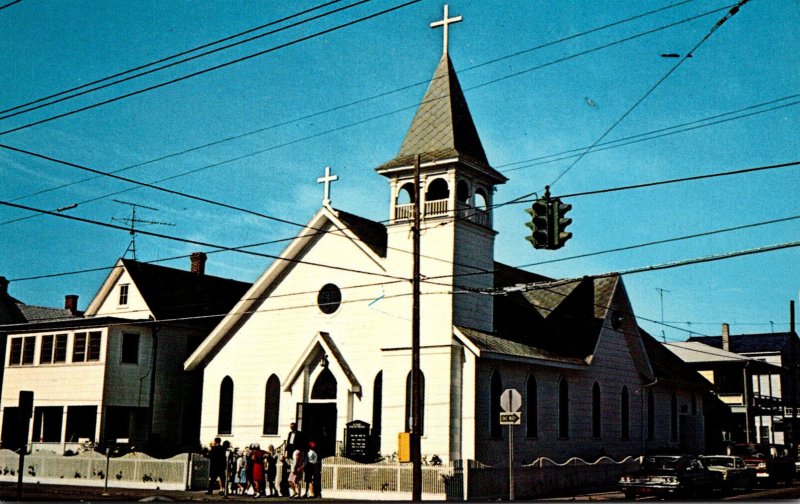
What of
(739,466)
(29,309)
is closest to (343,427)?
(739,466)

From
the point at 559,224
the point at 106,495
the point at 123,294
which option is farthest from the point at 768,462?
the point at 123,294

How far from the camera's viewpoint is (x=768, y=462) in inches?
1452

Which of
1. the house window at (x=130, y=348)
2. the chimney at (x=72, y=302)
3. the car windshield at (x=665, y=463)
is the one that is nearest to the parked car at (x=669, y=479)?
the car windshield at (x=665, y=463)

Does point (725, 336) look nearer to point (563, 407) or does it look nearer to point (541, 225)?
point (563, 407)

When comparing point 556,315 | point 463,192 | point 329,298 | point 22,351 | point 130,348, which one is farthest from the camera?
point 22,351

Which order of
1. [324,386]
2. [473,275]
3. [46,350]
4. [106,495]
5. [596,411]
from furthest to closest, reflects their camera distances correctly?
1. [46,350]
2. [596,411]
3. [324,386]
4. [473,275]
5. [106,495]

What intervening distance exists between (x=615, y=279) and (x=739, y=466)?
12423 mm

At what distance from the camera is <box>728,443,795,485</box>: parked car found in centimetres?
3651

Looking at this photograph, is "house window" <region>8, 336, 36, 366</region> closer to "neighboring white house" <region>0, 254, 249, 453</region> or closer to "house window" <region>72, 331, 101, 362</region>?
"neighboring white house" <region>0, 254, 249, 453</region>

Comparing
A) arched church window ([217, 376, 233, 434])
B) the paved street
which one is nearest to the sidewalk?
the paved street

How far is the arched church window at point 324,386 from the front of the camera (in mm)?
37875

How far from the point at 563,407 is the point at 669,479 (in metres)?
11.2

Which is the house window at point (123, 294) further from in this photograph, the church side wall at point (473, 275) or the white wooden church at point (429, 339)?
the church side wall at point (473, 275)

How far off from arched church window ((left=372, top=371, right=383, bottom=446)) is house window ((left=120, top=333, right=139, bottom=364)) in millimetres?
13223
